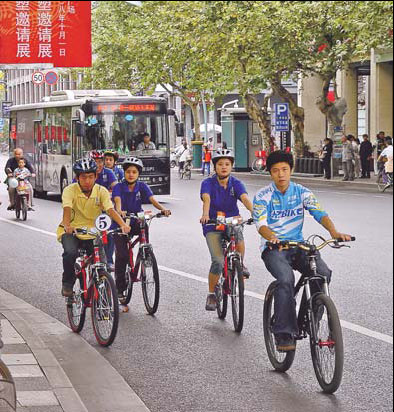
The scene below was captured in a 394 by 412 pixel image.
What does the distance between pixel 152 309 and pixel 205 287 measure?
1957 mm

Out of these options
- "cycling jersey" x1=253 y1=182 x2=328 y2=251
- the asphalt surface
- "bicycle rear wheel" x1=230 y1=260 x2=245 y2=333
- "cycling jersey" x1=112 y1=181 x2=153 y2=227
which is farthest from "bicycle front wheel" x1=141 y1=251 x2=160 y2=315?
"cycling jersey" x1=253 y1=182 x2=328 y2=251

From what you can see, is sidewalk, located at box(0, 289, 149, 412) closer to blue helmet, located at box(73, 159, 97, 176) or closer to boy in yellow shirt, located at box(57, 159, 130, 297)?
boy in yellow shirt, located at box(57, 159, 130, 297)

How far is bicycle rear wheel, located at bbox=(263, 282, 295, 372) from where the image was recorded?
6220 millimetres

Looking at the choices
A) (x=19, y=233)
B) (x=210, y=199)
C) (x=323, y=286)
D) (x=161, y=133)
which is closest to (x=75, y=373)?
(x=210, y=199)

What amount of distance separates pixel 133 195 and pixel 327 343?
8.35ft

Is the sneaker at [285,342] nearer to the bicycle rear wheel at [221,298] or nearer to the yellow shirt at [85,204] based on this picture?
the yellow shirt at [85,204]

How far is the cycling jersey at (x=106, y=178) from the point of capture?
7.28m

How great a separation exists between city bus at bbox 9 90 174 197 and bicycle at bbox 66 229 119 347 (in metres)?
0.51

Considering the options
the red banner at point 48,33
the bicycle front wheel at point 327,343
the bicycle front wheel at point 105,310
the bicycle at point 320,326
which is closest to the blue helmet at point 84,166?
the bicycle front wheel at point 105,310

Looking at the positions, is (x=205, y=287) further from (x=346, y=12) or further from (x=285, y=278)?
(x=346, y=12)

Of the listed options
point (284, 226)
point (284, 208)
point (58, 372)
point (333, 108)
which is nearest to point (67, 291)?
point (58, 372)

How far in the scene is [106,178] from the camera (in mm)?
7363

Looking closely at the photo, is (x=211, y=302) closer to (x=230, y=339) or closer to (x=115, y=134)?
(x=230, y=339)

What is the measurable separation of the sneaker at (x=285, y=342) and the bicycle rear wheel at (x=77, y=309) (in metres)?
2.13
